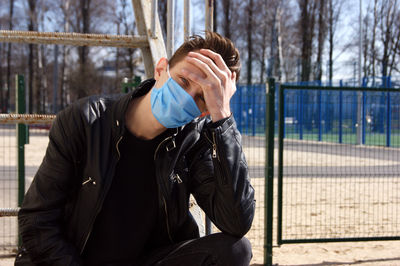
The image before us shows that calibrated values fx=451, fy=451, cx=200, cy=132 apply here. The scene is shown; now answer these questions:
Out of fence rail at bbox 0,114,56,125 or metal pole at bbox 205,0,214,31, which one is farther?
metal pole at bbox 205,0,214,31

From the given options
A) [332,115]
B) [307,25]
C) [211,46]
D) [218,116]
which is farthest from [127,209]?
[307,25]

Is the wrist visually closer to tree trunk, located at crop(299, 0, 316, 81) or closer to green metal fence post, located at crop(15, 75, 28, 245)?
green metal fence post, located at crop(15, 75, 28, 245)

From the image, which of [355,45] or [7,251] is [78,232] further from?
[355,45]

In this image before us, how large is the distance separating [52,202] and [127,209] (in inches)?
12.8

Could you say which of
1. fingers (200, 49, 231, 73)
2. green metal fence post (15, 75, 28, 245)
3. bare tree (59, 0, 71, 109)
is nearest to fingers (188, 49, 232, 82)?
fingers (200, 49, 231, 73)

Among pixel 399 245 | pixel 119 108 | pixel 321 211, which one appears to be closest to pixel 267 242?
pixel 399 245

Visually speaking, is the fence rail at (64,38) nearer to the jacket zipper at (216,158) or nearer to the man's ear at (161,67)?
the man's ear at (161,67)

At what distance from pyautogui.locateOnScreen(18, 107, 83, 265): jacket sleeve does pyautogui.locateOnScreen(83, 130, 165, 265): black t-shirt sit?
0.47 ft

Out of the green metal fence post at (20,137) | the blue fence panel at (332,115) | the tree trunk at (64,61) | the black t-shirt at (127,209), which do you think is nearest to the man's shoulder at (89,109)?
the black t-shirt at (127,209)

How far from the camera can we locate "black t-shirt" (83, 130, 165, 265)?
6.50 ft

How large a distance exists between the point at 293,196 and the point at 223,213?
215 inches

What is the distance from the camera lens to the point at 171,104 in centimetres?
192

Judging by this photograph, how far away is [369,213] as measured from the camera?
20.3 ft

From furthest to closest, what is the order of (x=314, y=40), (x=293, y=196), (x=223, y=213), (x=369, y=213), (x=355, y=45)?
1. (x=314, y=40)
2. (x=355, y=45)
3. (x=293, y=196)
4. (x=369, y=213)
5. (x=223, y=213)
